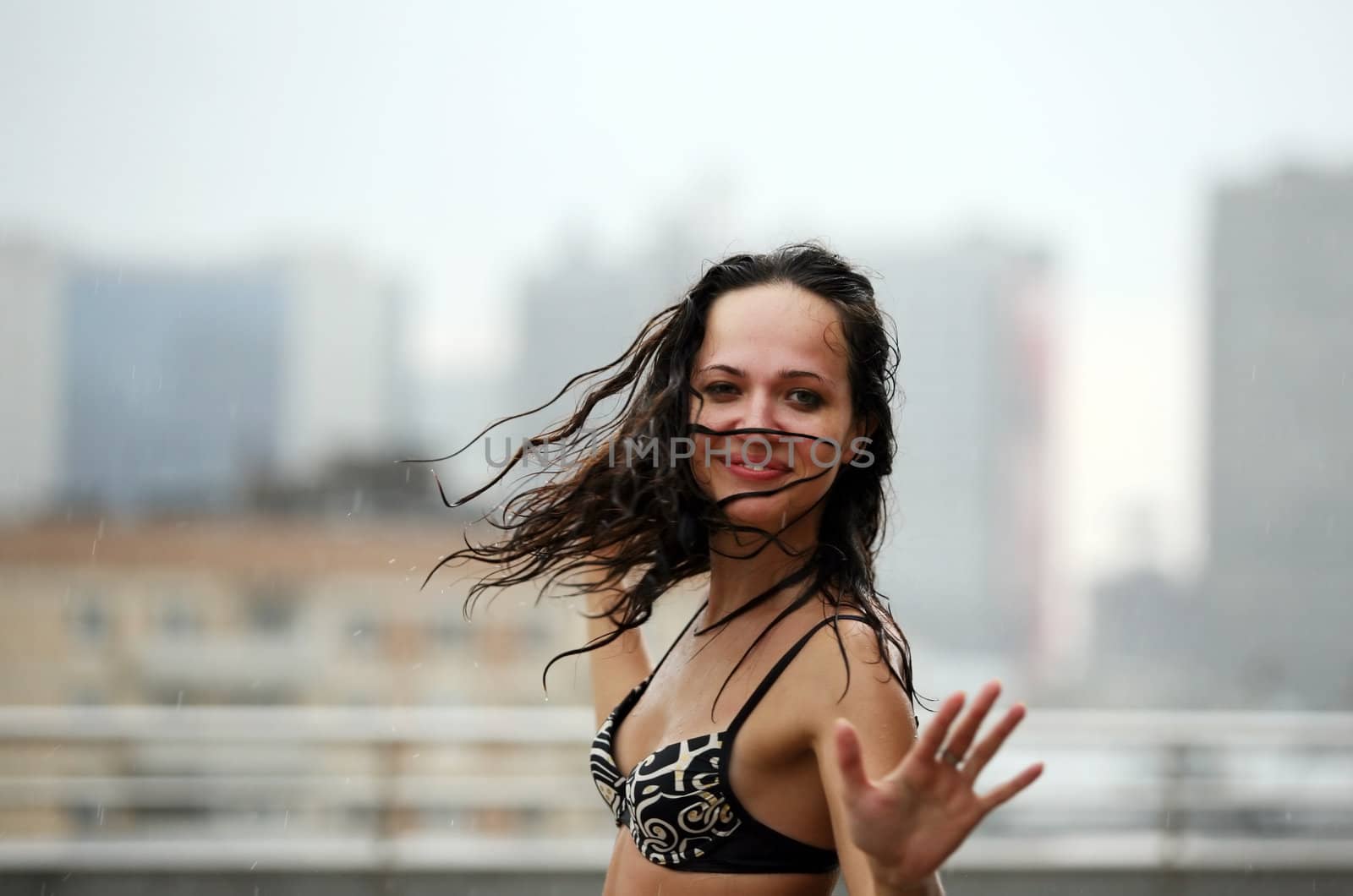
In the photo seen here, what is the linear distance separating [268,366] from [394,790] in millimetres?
69259

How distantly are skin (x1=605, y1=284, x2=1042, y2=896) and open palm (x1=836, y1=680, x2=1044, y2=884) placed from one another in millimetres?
41

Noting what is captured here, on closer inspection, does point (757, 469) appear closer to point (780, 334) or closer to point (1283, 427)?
point (780, 334)

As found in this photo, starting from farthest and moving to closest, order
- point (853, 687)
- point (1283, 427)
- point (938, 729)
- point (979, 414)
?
point (979, 414), point (1283, 427), point (853, 687), point (938, 729)

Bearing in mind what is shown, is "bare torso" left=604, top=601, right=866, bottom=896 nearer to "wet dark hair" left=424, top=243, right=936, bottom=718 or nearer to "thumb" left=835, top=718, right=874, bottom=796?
"wet dark hair" left=424, top=243, right=936, bottom=718

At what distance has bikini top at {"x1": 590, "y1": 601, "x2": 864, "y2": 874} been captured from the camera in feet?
4.51

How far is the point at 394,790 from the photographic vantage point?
4.63 meters

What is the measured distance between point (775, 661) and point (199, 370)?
69.6 meters

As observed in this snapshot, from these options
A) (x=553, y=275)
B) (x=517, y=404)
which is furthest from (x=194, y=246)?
(x=517, y=404)

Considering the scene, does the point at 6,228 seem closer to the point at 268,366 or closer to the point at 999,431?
the point at 268,366

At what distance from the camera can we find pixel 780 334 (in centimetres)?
144

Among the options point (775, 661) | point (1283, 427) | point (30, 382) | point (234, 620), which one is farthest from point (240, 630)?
point (775, 661)

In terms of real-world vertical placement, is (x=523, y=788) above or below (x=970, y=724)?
below

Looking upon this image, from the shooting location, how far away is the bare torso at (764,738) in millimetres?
1344

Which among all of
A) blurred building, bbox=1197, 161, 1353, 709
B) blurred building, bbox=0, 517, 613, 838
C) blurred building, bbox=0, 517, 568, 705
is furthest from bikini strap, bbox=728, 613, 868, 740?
blurred building, bbox=1197, 161, 1353, 709
